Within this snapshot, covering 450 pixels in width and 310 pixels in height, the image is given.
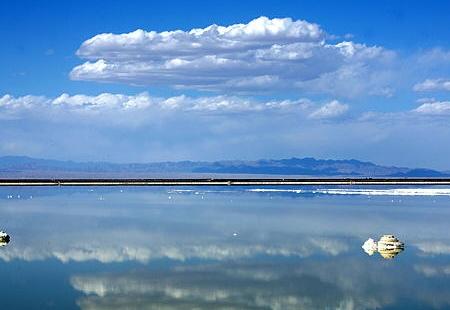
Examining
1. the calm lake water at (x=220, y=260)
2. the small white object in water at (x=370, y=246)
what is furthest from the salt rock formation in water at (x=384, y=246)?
the calm lake water at (x=220, y=260)

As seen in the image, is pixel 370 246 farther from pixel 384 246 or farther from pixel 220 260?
pixel 220 260

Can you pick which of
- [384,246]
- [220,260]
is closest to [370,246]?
[384,246]

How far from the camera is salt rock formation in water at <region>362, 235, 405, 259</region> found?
1088 inches

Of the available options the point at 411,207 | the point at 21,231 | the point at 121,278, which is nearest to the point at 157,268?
the point at 121,278

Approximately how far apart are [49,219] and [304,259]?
18.1 m

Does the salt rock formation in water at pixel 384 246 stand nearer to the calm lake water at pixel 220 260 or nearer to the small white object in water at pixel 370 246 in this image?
the small white object in water at pixel 370 246

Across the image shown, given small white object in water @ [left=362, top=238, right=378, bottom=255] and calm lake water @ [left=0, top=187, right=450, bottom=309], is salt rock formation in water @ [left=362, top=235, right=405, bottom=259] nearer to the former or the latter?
small white object in water @ [left=362, top=238, right=378, bottom=255]

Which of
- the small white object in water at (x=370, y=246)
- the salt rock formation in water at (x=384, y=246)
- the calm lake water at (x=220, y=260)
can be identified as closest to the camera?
the calm lake water at (x=220, y=260)

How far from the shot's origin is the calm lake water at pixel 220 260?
1953 cm

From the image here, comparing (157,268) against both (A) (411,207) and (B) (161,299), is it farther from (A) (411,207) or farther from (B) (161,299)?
(A) (411,207)

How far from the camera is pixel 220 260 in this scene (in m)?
25.2

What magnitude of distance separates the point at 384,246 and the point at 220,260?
6992 mm

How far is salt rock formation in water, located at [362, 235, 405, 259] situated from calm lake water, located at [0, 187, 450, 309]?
493 millimetres

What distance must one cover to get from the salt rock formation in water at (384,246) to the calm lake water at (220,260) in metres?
0.49
